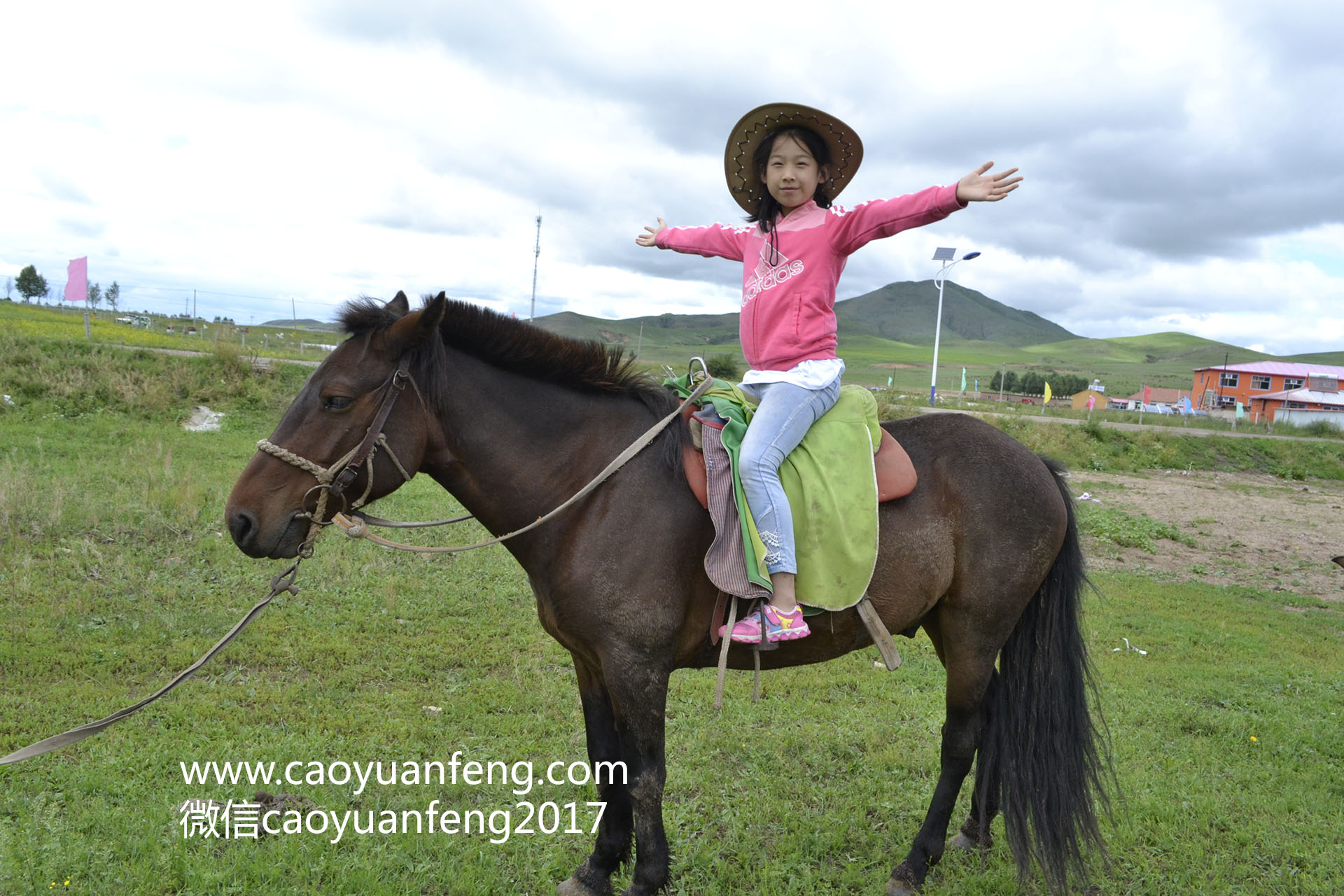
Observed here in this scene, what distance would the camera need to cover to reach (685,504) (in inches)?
121

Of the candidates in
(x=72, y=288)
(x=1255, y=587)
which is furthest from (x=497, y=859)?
(x=72, y=288)

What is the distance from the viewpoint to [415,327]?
2789mm

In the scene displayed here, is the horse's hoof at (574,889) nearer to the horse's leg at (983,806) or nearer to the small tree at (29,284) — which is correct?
the horse's leg at (983,806)

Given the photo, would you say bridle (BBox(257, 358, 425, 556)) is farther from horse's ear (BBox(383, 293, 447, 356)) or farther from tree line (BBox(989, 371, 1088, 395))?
tree line (BBox(989, 371, 1088, 395))

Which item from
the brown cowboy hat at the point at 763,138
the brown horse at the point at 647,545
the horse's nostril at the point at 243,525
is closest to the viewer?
the horse's nostril at the point at 243,525

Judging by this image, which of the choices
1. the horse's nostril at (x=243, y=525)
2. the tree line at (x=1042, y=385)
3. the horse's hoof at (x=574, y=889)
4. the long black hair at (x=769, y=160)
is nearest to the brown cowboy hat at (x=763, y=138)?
the long black hair at (x=769, y=160)

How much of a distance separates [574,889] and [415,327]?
2.69 meters

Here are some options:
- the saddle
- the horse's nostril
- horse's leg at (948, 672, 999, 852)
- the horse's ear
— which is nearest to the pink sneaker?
the saddle

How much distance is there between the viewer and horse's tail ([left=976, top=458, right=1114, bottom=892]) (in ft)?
11.8

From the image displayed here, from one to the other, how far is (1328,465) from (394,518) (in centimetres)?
2831

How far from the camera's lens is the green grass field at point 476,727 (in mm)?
3559

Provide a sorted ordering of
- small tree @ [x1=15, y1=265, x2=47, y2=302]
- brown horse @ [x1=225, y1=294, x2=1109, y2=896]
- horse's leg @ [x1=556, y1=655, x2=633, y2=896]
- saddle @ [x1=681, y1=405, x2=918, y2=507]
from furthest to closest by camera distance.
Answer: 1. small tree @ [x1=15, y1=265, x2=47, y2=302]
2. horse's leg @ [x1=556, y1=655, x2=633, y2=896]
3. saddle @ [x1=681, y1=405, x2=918, y2=507]
4. brown horse @ [x1=225, y1=294, x2=1109, y2=896]

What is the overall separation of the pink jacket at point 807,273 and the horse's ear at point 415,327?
4.52 ft

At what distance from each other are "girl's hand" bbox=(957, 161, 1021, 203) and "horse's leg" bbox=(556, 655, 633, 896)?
2644 millimetres
